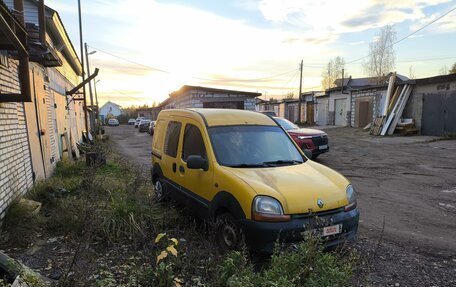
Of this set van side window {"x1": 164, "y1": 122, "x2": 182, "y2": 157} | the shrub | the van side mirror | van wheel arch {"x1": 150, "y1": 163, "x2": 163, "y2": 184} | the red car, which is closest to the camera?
the shrub

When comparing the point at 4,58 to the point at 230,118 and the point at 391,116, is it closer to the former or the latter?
the point at 230,118

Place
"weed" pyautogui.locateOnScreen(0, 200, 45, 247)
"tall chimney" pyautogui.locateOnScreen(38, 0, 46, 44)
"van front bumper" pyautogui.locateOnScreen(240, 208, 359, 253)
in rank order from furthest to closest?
"tall chimney" pyautogui.locateOnScreen(38, 0, 46, 44)
"weed" pyautogui.locateOnScreen(0, 200, 45, 247)
"van front bumper" pyautogui.locateOnScreen(240, 208, 359, 253)

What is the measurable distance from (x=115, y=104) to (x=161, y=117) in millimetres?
128306

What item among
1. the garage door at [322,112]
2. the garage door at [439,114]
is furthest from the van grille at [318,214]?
the garage door at [322,112]

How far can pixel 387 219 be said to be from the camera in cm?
589

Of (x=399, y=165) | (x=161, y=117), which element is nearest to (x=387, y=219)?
(x=161, y=117)

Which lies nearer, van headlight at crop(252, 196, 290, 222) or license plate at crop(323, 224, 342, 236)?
van headlight at crop(252, 196, 290, 222)

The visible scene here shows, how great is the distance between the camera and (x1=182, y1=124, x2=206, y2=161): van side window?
507 centimetres

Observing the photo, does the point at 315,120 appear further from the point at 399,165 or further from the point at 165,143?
the point at 165,143

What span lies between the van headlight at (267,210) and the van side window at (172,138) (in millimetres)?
2455

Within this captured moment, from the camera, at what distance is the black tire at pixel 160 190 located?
6.18 m

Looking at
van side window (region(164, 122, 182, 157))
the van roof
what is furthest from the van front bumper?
van side window (region(164, 122, 182, 157))

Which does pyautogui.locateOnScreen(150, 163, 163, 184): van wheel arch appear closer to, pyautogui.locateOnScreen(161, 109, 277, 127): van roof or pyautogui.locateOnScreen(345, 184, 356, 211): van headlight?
pyautogui.locateOnScreen(161, 109, 277, 127): van roof

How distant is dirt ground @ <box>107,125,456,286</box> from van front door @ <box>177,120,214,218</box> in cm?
212
